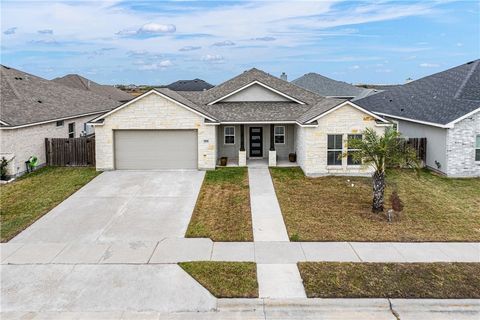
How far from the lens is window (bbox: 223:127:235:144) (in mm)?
24625

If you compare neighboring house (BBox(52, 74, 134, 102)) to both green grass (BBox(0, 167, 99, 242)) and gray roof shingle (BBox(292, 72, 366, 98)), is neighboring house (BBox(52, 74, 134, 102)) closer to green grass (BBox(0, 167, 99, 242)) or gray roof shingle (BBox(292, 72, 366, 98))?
gray roof shingle (BBox(292, 72, 366, 98))

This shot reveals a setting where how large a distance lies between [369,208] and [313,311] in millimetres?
7568

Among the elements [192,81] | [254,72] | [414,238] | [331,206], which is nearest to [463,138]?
[331,206]

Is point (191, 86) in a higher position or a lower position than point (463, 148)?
higher

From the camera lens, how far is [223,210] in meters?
14.7

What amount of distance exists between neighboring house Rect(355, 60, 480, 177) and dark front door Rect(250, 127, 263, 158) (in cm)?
862

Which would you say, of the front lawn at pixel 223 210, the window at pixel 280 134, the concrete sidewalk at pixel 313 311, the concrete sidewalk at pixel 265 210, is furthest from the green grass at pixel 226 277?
the window at pixel 280 134

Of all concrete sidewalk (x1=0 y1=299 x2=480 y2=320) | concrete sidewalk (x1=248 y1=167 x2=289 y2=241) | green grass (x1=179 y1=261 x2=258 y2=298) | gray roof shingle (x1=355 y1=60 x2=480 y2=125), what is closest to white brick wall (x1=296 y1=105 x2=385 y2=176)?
concrete sidewalk (x1=248 y1=167 x2=289 y2=241)

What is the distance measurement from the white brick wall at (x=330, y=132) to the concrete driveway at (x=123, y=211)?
550 centimetres

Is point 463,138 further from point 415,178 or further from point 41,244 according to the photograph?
point 41,244

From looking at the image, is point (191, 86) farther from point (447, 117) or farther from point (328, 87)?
point (447, 117)

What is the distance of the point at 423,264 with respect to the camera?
997cm

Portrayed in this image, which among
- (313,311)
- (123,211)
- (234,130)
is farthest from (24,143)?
(313,311)

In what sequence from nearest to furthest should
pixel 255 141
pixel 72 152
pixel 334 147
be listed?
pixel 334 147 < pixel 72 152 < pixel 255 141
